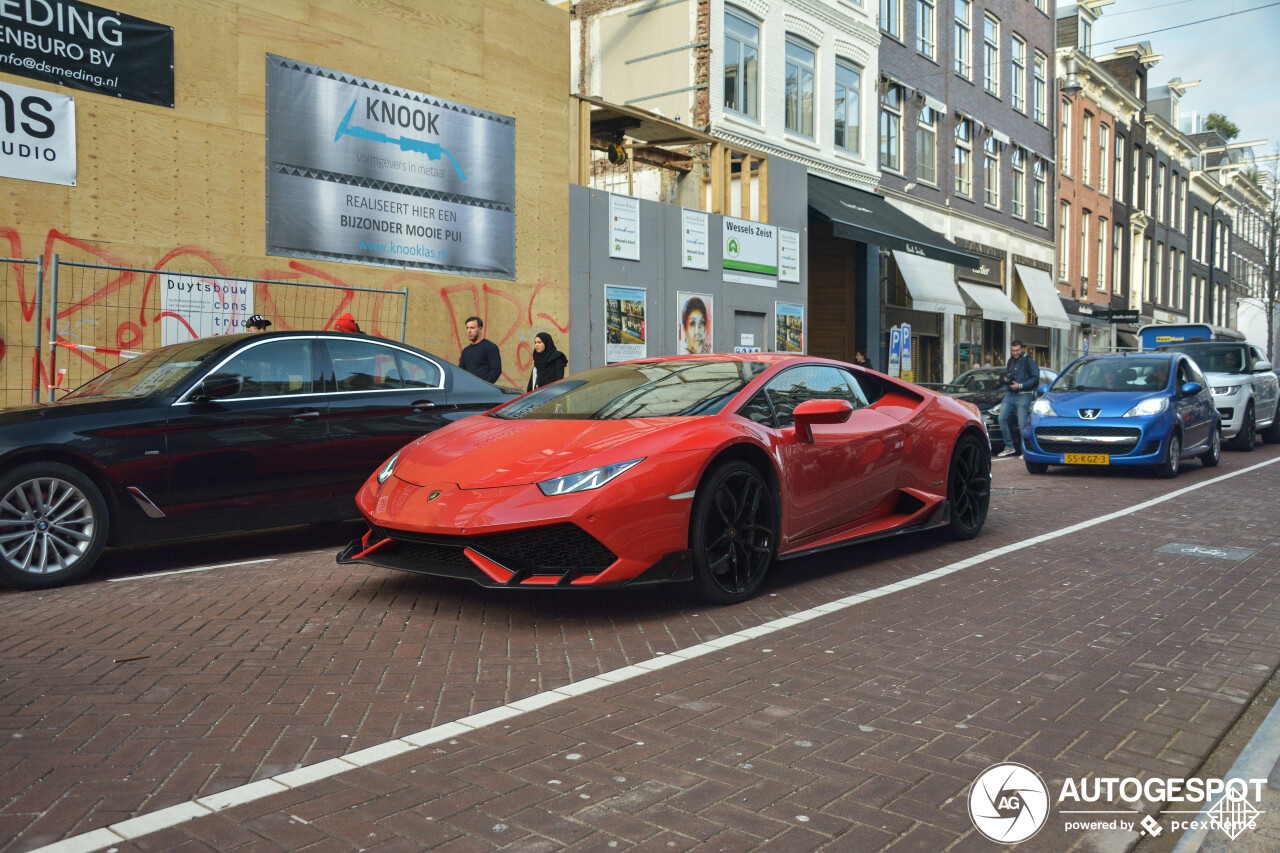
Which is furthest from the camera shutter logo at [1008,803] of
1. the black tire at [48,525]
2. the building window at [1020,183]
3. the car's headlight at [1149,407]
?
the building window at [1020,183]

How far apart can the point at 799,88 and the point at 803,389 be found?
18.0 m

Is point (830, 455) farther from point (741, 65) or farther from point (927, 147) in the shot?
point (927, 147)

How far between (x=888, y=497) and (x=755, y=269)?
1349 cm

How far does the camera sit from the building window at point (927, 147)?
91.2 ft

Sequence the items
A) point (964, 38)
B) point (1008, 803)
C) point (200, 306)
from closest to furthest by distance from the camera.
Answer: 1. point (1008, 803)
2. point (200, 306)
3. point (964, 38)

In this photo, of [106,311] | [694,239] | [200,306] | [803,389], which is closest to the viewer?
[803,389]

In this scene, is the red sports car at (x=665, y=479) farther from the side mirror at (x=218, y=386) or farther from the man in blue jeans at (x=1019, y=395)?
the man in blue jeans at (x=1019, y=395)

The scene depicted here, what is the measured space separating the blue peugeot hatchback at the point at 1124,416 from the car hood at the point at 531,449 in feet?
27.3

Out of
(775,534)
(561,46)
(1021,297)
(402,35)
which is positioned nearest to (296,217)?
(402,35)

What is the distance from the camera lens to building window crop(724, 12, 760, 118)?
20391 millimetres

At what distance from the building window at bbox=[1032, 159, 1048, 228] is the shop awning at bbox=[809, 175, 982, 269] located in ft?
43.9

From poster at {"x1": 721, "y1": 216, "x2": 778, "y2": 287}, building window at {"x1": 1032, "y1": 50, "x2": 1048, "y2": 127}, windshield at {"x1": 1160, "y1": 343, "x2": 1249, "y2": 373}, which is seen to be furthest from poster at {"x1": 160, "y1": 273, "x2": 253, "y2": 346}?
building window at {"x1": 1032, "y1": 50, "x2": 1048, "y2": 127}

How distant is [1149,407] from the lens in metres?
12.1

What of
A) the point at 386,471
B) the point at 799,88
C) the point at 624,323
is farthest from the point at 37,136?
the point at 799,88
